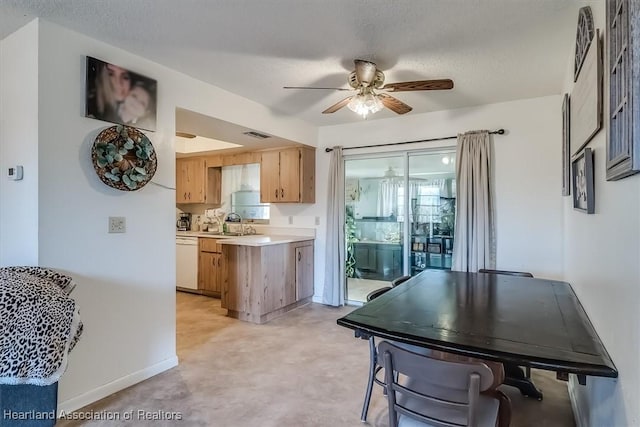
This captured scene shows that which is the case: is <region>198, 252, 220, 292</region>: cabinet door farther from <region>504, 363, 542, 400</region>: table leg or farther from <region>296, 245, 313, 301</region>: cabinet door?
<region>504, 363, 542, 400</region>: table leg

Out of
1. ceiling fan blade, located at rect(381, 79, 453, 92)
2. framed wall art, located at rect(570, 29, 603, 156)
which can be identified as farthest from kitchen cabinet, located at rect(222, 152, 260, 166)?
framed wall art, located at rect(570, 29, 603, 156)

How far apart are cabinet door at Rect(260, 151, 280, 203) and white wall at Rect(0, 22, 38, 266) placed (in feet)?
9.49

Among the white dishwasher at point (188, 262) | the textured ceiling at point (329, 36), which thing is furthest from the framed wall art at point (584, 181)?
the white dishwasher at point (188, 262)

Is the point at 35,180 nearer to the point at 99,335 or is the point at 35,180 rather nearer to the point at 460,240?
the point at 99,335

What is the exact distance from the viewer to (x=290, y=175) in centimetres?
471

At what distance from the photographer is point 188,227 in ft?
20.2

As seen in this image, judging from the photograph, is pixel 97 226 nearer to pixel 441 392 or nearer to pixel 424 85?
pixel 441 392

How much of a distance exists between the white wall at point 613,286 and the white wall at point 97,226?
2.75m

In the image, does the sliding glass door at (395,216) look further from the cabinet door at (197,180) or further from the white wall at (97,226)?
the white wall at (97,226)

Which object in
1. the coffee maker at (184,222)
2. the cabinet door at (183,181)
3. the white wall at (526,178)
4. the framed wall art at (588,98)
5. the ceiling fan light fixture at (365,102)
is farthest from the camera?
the coffee maker at (184,222)

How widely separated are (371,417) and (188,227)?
490cm

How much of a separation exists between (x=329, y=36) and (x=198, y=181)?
4097mm

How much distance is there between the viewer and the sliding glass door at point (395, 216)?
4.19m

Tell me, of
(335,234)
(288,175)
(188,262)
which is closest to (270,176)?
(288,175)
